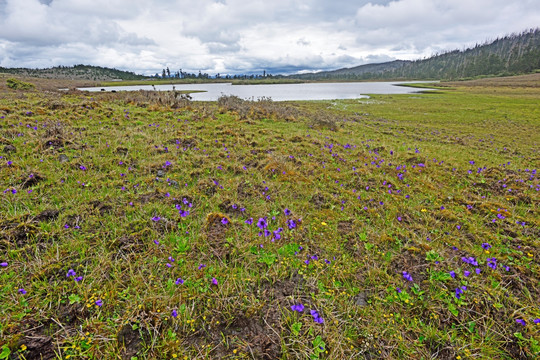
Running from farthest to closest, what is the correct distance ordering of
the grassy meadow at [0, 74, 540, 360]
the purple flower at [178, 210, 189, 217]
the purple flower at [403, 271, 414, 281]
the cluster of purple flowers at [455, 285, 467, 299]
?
the purple flower at [178, 210, 189, 217] → the purple flower at [403, 271, 414, 281] → the cluster of purple flowers at [455, 285, 467, 299] → the grassy meadow at [0, 74, 540, 360]

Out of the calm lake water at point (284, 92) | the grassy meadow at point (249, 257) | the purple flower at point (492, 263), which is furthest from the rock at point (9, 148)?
the calm lake water at point (284, 92)

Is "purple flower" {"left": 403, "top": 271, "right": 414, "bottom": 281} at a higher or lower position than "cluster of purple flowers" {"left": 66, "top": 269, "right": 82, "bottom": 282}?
lower

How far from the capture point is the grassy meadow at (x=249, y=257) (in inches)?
108

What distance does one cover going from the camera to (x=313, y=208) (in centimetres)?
589

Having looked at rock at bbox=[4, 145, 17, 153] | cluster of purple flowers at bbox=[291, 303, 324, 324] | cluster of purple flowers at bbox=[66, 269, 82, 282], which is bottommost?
cluster of purple flowers at bbox=[291, 303, 324, 324]

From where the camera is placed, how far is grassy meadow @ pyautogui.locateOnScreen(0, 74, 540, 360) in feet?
9.00

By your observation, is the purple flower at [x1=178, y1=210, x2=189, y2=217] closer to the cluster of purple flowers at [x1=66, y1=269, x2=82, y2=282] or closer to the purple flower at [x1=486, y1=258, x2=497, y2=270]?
the cluster of purple flowers at [x1=66, y1=269, x2=82, y2=282]

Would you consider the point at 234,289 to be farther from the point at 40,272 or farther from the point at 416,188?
the point at 416,188

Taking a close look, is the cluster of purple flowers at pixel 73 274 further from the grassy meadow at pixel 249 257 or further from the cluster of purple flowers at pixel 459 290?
the cluster of purple flowers at pixel 459 290

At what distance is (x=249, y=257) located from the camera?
12.9ft

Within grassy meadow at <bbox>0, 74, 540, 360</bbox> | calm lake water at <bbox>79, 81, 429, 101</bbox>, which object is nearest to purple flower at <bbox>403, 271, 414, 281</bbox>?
grassy meadow at <bbox>0, 74, 540, 360</bbox>

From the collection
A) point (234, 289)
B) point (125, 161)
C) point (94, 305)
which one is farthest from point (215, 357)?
point (125, 161)

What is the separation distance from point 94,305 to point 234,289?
167 cm

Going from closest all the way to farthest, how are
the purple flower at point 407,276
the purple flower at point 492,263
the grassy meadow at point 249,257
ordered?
the grassy meadow at point 249,257
the purple flower at point 407,276
the purple flower at point 492,263
